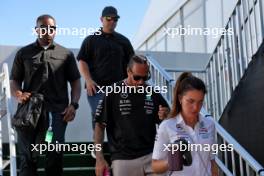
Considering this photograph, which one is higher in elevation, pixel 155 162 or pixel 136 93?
pixel 136 93

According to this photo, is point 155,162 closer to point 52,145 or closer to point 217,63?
point 52,145

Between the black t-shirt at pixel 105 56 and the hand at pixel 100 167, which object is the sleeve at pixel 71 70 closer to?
the black t-shirt at pixel 105 56

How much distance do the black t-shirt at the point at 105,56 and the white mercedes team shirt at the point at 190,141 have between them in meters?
1.90

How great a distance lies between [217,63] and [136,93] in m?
2.80

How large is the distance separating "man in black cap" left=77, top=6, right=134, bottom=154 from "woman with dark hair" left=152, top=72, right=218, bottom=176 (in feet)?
6.00

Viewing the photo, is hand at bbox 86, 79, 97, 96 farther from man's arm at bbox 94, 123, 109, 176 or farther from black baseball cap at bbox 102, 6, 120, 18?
man's arm at bbox 94, 123, 109, 176

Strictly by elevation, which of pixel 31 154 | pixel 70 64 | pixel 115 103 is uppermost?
pixel 70 64

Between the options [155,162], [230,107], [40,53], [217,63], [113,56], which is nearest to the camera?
[155,162]

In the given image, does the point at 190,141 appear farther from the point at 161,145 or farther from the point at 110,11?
the point at 110,11

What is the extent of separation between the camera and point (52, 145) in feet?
12.7

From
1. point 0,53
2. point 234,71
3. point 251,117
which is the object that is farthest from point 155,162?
point 0,53

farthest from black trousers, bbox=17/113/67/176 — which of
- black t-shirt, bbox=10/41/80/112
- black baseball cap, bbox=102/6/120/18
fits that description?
black baseball cap, bbox=102/6/120/18

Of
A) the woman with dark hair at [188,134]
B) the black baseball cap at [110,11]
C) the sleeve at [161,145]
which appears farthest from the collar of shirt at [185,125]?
the black baseball cap at [110,11]

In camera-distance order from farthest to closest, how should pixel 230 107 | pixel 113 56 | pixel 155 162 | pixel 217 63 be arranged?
pixel 217 63, pixel 230 107, pixel 113 56, pixel 155 162
